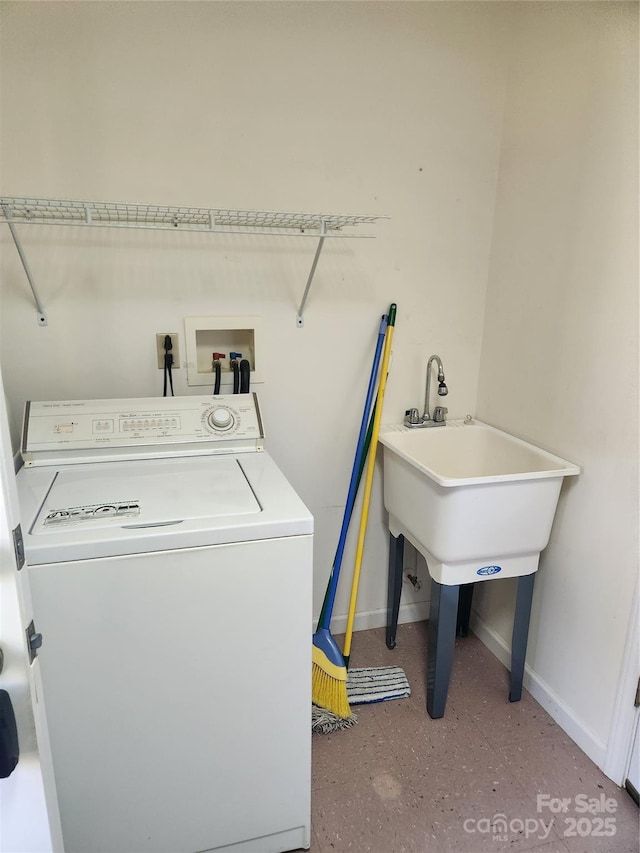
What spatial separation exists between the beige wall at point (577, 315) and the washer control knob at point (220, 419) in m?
1.05

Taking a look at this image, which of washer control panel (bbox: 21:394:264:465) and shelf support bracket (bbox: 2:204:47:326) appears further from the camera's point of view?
washer control panel (bbox: 21:394:264:465)

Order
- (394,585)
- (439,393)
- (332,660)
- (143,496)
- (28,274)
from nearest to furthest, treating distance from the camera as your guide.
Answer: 1. (143,496)
2. (28,274)
3. (332,660)
4. (439,393)
5. (394,585)

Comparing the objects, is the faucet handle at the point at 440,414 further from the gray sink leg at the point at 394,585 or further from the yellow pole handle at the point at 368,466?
the gray sink leg at the point at 394,585

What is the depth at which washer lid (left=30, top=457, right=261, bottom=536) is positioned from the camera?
1.17m

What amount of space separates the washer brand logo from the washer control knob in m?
0.93

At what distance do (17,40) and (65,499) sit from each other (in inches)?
51.6

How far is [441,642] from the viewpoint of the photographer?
1750mm

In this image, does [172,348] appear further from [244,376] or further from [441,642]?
[441,642]

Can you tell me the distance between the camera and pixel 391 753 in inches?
66.9

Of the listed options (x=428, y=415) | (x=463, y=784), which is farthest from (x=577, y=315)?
(x=463, y=784)

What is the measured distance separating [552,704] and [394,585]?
2.20 ft

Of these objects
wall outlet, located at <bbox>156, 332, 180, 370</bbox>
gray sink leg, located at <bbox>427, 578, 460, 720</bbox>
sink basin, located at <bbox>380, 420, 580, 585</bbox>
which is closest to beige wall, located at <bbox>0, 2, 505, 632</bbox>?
wall outlet, located at <bbox>156, 332, 180, 370</bbox>

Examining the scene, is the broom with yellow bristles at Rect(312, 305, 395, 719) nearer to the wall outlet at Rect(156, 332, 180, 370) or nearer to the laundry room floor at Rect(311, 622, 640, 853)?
the laundry room floor at Rect(311, 622, 640, 853)

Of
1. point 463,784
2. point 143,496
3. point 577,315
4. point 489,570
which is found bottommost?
point 463,784
